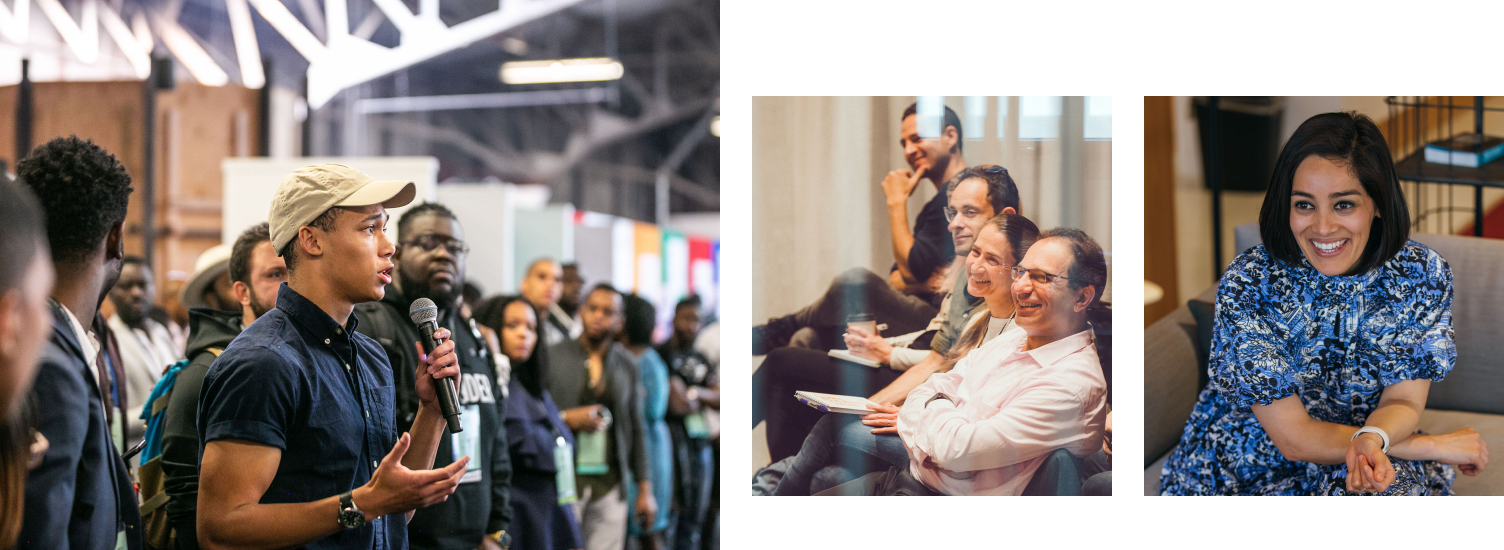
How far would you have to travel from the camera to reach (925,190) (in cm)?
238

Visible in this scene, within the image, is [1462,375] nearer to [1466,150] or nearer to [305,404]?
[1466,150]

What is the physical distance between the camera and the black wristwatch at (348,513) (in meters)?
1.69

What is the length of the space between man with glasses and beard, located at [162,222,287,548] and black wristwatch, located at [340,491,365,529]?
39cm

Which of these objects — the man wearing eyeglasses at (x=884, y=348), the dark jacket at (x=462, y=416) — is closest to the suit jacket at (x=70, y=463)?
the dark jacket at (x=462, y=416)

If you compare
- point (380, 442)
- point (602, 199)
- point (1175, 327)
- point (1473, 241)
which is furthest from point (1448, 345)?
point (602, 199)

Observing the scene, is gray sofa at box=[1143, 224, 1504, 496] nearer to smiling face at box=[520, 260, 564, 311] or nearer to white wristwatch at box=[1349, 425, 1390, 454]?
A: white wristwatch at box=[1349, 425, 1390, 454]

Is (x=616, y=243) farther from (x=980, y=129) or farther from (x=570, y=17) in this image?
(x=980, y=129)

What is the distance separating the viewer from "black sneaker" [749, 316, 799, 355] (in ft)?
7.98

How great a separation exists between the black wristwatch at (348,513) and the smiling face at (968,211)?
1.52 meters

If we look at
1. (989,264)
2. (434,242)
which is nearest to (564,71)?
(434,242)

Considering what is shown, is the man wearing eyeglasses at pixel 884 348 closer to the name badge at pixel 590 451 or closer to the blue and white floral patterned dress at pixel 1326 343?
the blue and white floral patterned dress at pixel 1326 343

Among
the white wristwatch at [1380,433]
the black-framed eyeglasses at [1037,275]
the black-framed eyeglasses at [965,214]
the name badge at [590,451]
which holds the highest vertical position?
the black-framed eyeglasses at [965,214]

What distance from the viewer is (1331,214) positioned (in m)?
2.34

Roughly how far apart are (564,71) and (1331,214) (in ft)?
28.8
